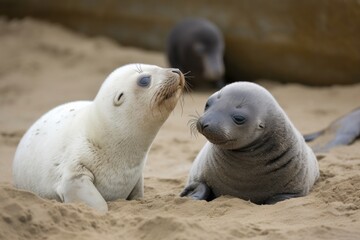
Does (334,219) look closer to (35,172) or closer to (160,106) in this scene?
(160,106)

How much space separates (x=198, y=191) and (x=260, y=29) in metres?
5.40

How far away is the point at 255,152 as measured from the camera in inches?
207

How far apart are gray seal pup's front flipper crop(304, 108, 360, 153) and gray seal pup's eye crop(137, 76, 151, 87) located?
7.24 feet

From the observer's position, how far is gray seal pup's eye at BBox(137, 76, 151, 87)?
525 centimetres

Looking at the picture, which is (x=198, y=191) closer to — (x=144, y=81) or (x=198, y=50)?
(x=144, y=81)

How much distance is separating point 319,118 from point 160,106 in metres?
3.84

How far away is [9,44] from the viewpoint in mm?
12352

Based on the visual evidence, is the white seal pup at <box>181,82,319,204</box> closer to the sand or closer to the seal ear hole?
the sand

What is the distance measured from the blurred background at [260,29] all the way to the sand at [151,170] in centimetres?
22

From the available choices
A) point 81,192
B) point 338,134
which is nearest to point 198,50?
point 338,134

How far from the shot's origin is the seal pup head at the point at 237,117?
5.06 metres

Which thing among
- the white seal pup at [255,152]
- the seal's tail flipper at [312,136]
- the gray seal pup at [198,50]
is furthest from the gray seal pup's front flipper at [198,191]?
the gray seal pup at [198,50]

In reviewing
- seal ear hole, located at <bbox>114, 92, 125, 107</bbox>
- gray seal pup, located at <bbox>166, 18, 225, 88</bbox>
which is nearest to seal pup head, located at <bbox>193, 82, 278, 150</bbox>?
seal ear hole, located at <bbox>114, 92, 125, 107</bbox>

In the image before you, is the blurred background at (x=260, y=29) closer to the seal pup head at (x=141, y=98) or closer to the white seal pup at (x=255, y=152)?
the white seal pup at (x=255, y=152)
